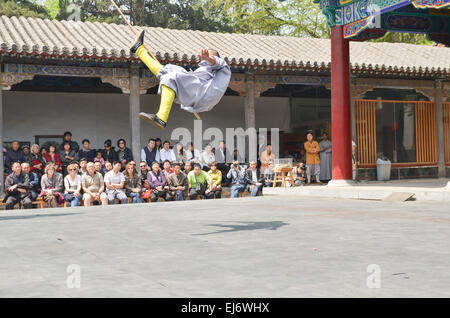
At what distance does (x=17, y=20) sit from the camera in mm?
15711

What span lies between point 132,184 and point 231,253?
8.25 m

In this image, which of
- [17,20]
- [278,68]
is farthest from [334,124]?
[17,20]

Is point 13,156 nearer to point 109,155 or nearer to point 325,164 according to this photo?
point 109,155

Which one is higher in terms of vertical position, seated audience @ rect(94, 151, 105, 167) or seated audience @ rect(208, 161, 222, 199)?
seated audience @ rect(94, 151, 105, 167)

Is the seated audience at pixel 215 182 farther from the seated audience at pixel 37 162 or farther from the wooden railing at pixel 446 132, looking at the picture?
the wooden railing at pixel 446 132

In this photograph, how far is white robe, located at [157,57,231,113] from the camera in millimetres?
6938

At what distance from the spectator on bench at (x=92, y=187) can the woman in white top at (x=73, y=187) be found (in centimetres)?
11

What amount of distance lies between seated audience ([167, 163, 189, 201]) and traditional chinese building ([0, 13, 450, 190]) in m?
1.50

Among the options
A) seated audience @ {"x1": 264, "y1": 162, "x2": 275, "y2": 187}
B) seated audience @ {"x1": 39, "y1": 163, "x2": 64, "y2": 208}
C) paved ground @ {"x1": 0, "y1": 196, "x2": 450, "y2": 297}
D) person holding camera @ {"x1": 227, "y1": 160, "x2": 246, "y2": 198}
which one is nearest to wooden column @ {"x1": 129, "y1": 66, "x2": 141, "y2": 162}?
person holding camera @ {"x1": 227, "y1": 160, "x2": 246, "y2": 198}

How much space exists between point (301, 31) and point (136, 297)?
98.6ft

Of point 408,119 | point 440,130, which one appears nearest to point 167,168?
point 408,119

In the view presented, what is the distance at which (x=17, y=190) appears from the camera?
1191 centimetres

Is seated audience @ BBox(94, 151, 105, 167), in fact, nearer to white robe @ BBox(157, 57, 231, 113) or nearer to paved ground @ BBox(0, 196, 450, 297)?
paved ground @ BBox(0, 196, 450, 297)

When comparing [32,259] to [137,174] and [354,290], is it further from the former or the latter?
[137,174]
